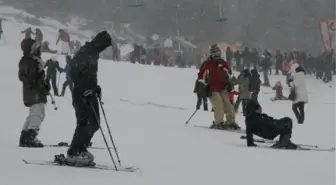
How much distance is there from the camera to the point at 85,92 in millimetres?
7824

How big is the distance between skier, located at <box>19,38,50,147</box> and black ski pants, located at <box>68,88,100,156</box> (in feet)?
4.85

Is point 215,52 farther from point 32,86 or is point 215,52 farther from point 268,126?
point 32,86

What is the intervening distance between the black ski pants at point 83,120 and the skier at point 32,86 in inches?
58.2

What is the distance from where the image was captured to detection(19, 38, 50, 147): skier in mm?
9219

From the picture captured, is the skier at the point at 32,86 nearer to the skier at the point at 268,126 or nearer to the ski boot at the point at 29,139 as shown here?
the ski boot at the point at 29,139

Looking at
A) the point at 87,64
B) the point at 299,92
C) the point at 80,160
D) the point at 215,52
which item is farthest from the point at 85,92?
the point at 299,92

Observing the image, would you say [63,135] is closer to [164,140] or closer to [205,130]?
[164,140]

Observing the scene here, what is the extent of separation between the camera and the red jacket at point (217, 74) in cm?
1296

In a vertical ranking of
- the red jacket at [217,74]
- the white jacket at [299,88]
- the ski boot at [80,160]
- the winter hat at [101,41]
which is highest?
the winter hat at [101,41]

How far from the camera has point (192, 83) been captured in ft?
94.7

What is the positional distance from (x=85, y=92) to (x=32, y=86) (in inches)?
70.0

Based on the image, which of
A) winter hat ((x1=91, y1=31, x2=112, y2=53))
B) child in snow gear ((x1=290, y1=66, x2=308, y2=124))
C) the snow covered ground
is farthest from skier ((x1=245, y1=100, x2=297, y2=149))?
child in snow gear ((x1=290, y1=66, x2=308, y2=124))

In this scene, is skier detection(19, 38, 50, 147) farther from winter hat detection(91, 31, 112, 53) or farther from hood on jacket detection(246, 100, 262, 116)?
hood on jacket detection(246, 100, 262, 116)

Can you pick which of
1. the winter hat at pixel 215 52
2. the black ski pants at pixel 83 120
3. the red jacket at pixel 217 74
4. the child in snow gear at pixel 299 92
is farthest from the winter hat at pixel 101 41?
the child in snow gear at pixel 299 92
